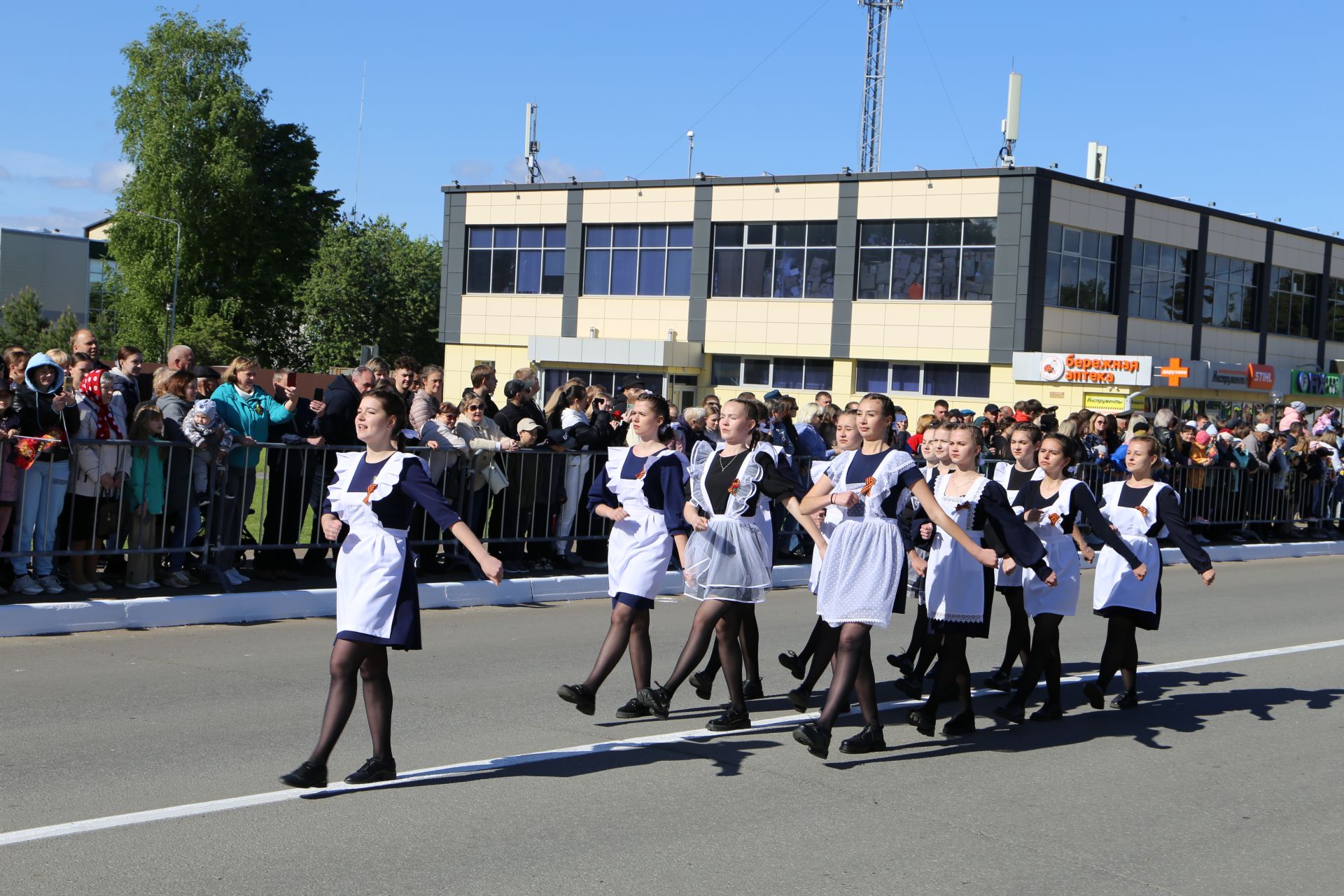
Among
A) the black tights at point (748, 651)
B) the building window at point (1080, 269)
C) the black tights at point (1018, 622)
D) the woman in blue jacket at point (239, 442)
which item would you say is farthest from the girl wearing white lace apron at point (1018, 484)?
the building window at point (1080, 269)

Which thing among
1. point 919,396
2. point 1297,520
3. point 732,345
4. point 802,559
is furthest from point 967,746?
point 732,345

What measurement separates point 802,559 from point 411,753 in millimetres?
10227

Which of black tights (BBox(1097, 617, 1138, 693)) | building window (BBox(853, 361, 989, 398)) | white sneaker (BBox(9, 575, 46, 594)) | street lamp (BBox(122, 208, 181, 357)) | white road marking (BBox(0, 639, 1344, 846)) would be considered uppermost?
street lamp (BBox(122, 208, 181, 357))

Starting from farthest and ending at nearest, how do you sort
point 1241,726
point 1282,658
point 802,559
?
point 802,559, point 1282,658, point 1241,726

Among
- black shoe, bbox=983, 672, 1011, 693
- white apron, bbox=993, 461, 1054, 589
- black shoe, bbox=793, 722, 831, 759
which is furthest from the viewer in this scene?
black shoe, bbox=983, 672, 1011, 693

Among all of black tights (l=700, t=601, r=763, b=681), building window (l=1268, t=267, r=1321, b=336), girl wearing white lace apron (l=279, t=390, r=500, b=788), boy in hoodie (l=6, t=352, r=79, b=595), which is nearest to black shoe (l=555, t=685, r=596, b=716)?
black tights (l=700, t=601, r=763, b=681)

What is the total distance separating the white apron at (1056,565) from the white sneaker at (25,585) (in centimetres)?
721

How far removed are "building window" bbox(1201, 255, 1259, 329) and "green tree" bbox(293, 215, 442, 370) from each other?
3361 cm

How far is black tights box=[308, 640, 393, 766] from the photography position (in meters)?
5.82

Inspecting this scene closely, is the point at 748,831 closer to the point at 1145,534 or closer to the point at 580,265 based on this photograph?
the point at 1145,534

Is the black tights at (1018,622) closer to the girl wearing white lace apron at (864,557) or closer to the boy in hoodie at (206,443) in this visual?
the girl wearing white lace apron at (864,557)

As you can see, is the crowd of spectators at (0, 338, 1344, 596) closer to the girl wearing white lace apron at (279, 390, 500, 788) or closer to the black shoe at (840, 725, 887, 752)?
the black shoe at (840, 725, 887, 752)

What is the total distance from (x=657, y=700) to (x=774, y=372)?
37.6 m

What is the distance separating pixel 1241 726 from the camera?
324 inches
